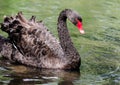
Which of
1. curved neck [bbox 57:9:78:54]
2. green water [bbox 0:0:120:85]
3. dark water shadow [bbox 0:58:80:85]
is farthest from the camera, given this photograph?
curved neck [bbox 57:9:78:54]

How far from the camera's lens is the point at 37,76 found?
650cm

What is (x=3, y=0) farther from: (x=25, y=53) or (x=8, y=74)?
(x=8, y=74)

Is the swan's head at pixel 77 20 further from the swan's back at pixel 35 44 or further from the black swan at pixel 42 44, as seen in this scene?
the swan's back at pixel 35 44

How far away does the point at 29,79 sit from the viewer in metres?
6.29

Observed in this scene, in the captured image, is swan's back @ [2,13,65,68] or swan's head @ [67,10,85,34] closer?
swan's head @ [67,10,85,34]

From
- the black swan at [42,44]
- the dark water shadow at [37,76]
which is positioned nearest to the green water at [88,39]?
the dark water shadow at [37,76]

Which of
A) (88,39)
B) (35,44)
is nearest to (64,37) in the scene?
(35,44)

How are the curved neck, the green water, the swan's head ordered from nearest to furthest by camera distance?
the green water < the swan's head < the curved neck

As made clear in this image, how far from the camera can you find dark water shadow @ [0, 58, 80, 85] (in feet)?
20.4

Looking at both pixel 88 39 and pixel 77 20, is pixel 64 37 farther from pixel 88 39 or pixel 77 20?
pixel 88 39

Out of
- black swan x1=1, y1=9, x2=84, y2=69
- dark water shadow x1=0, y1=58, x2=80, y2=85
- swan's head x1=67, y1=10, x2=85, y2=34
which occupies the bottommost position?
dark water shadow x1=0, y1=58, x2=80, y2=85

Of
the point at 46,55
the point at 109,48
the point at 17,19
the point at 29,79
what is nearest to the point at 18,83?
the point at 29,79

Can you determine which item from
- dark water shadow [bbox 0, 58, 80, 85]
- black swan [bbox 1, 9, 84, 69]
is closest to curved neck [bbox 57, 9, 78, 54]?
black swan [bbox 1, 9, 84, 69]

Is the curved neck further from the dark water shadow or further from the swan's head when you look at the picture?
the dark water shadow
